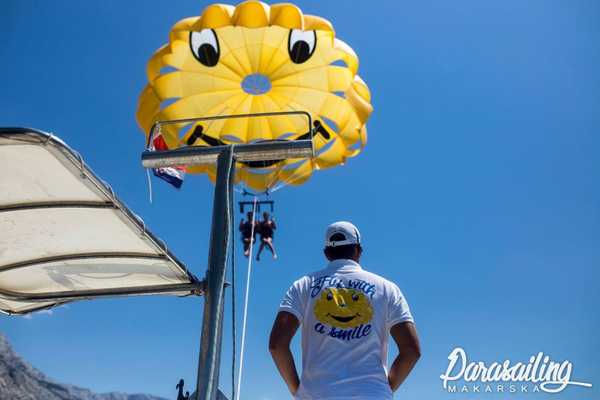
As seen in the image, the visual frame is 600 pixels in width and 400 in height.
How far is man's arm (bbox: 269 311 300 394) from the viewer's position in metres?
2.44

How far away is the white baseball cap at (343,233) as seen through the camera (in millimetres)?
2602

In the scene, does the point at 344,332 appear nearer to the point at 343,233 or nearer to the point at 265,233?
the point at 343,233

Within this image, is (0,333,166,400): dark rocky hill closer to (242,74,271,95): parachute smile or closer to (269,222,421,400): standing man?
(242,74,271,95): parachute smile

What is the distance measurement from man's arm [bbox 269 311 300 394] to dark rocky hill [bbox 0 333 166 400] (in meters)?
112

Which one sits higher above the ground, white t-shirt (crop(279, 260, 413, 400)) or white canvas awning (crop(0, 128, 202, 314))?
white canvas awning (crop(0, 128, 202, 314))

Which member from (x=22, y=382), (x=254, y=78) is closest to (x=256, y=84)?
(x=254, y=78)

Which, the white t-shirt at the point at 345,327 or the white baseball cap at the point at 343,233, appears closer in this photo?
the white t-shirt at the point at 345,327

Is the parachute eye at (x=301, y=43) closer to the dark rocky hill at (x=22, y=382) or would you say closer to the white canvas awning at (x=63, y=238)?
the white canvas awning at (x=63, y=238)

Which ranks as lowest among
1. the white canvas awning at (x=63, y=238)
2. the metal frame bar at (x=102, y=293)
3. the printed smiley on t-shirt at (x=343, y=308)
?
the printed smiley on t-shirt at (x=343, y=308)

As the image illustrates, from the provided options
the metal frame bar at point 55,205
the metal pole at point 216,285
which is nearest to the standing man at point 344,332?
the metal pole at point 216,285

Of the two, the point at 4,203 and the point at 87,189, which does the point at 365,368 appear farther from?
the point at 4,203

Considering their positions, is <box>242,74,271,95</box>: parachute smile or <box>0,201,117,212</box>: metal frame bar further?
<box>242,74,271,95</box>: parachute smile

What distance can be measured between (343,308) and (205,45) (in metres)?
7.58

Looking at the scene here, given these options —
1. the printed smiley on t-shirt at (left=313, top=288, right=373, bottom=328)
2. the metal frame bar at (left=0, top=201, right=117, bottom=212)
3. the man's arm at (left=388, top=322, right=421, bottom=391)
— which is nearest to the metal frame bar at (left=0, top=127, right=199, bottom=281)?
the metal frame bar at (left=0, top=201, right=117, bottom=212)
